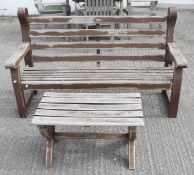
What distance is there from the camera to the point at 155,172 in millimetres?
2510

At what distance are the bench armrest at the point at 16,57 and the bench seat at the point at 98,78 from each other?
A: 0.22 m

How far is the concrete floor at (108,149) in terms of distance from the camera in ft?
8.39

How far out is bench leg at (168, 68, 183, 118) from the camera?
2945mm

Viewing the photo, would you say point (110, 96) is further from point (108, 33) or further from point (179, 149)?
point (108, 33)

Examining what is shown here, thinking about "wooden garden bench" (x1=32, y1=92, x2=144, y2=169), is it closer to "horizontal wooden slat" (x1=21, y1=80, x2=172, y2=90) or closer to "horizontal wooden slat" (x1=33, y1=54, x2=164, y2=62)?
"horizontal wooden slat" (x1=21, y1=80, x2=172, y2=90)

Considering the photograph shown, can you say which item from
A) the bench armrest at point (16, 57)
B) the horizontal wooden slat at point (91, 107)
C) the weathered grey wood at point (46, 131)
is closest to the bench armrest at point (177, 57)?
the horizontal wooden slat at point (91, 107)

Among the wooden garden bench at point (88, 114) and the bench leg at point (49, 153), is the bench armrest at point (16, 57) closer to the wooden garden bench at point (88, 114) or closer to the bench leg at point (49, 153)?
the wooden garden bench at point (88, 114)

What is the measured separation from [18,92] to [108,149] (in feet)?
3.51

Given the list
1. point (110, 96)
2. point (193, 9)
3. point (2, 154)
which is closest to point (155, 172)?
point (110, 96)

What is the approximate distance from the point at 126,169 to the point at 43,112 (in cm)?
82

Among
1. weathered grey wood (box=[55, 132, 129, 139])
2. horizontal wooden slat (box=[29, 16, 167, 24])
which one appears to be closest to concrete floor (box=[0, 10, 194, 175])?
weathered grey wood (box=[55, 132, 129, 139])

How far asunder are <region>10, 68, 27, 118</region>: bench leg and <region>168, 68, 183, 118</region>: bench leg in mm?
1507

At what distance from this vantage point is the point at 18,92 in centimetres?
309

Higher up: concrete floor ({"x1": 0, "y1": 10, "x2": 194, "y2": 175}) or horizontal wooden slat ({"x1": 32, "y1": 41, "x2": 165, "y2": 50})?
horizontal wooden slat ({"x1": 32, "y1": 41, "x2": 165, "y2": 50})
